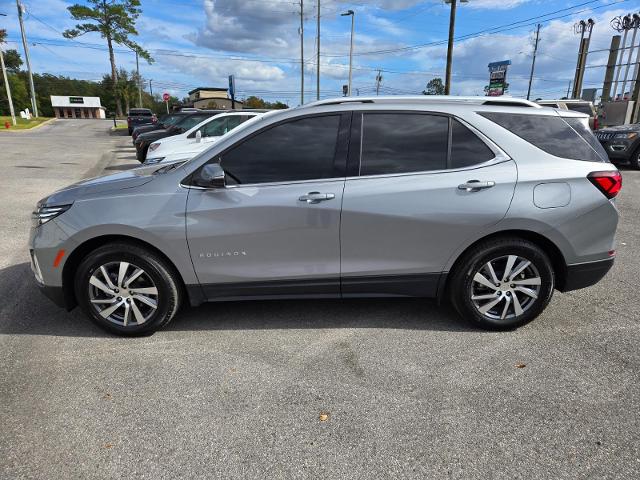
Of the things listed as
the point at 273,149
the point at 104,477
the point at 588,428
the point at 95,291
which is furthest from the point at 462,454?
the point at 95,291

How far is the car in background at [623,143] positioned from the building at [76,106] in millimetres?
88480

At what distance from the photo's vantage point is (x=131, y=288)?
3500 millimetres

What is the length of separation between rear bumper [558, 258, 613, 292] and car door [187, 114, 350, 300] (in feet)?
6.09

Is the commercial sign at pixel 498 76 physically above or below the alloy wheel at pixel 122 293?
above

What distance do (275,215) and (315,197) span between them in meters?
0.32

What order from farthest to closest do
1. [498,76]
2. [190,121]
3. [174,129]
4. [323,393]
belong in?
[498,76] < [190,121] < [174,129] < [323,393]

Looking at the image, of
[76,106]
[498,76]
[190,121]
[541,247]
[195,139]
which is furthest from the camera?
[76,106]

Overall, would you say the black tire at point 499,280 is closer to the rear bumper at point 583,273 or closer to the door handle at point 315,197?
the rear bumper at point 583,273

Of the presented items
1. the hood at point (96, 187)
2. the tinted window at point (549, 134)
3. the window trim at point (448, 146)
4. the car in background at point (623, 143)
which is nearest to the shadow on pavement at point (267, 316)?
the hood at point (96, 187)

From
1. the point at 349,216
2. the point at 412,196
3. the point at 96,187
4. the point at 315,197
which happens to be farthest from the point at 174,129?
the point at 412,196

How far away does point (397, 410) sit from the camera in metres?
2.73

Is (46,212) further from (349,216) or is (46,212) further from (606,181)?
(606,181)

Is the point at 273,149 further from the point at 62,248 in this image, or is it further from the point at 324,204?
the point at 62,248

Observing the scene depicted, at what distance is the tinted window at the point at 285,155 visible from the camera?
11.2 ft
